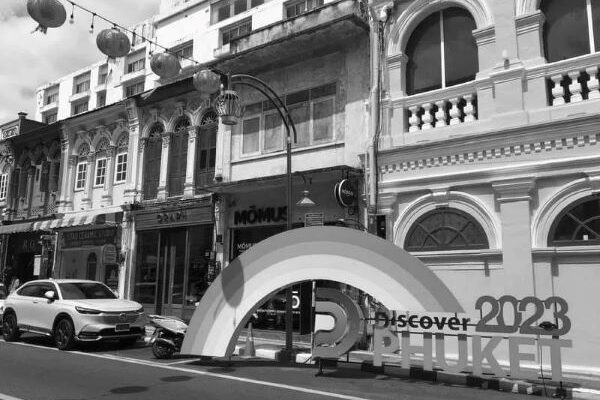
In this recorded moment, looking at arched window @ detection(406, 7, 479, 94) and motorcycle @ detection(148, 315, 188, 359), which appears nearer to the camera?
motorcycle @ detection(148, 315, 188, 359)

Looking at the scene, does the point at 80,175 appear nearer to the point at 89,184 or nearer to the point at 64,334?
the point at 89,184

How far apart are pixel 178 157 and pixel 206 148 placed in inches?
58.0

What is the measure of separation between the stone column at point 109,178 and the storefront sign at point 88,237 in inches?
44.6

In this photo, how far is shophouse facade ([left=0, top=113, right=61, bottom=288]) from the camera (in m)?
23.7

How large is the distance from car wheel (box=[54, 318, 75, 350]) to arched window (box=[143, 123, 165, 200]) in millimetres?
7468

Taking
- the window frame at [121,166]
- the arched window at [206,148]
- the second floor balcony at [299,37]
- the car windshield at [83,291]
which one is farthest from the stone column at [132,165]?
the car windshield at [83,291]

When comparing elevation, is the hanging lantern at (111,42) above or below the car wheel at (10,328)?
above

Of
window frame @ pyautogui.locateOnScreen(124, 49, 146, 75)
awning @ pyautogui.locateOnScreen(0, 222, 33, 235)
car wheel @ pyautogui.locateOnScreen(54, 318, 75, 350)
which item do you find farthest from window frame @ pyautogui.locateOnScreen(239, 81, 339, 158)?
window frame @ pyautogui.locateOnScreen(124, 49, 146, 75)

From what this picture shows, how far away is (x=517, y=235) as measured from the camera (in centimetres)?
1080

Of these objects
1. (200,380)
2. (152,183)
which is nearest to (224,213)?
(152,183)

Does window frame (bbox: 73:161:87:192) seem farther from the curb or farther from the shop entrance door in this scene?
the curb

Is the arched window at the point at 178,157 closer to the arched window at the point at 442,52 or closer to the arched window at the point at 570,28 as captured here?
the arched window at the point at 442,52

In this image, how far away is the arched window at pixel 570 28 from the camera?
10762 millimetres

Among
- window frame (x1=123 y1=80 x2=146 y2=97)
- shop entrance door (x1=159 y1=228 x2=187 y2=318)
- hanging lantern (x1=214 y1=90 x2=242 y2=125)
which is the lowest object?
shop entrance door (x1=159 y1=228 x2=187 y2=318)
